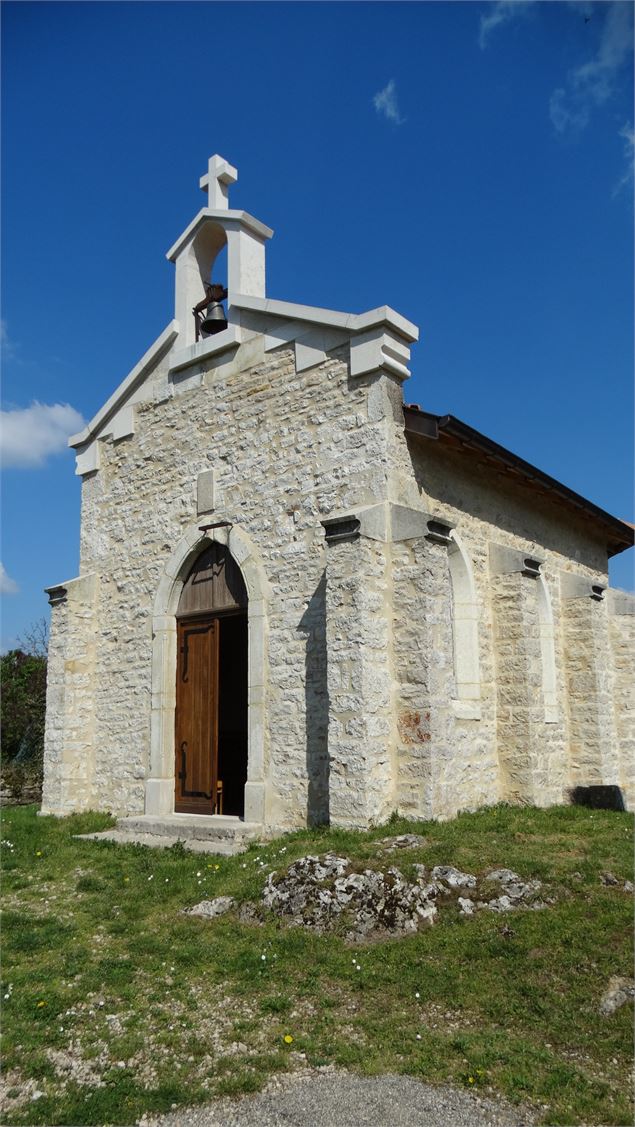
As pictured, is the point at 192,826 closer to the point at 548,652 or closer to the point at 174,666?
the point at 174,666

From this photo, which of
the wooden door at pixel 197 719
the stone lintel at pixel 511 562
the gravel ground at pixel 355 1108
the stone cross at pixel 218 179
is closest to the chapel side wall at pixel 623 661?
the stone lintel at pixel 511 562

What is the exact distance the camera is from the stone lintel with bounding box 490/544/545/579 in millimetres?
10328

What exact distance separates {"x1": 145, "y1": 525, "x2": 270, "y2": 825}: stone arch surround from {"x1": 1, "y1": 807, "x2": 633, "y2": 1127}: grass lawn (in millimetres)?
1845

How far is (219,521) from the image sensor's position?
33.9 feet

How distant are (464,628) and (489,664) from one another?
22.2 inches

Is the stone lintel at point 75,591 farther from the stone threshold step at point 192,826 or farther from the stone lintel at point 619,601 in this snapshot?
the stone lintel at point 619,601

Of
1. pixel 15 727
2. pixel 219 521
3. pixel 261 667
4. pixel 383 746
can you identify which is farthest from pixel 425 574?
pixel 15 727

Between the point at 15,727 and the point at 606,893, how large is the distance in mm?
14420

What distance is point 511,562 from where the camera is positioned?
1041 cm

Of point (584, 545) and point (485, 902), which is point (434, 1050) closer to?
point (485, 902)

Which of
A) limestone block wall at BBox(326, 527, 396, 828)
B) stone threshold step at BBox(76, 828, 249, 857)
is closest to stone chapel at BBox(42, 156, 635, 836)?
limestone block wall at BBox(326, 527, 396, 828)

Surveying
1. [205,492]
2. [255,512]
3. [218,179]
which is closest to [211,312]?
[218,179]

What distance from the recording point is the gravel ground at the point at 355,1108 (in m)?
3.67

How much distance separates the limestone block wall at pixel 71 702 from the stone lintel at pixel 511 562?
5.71 meters
